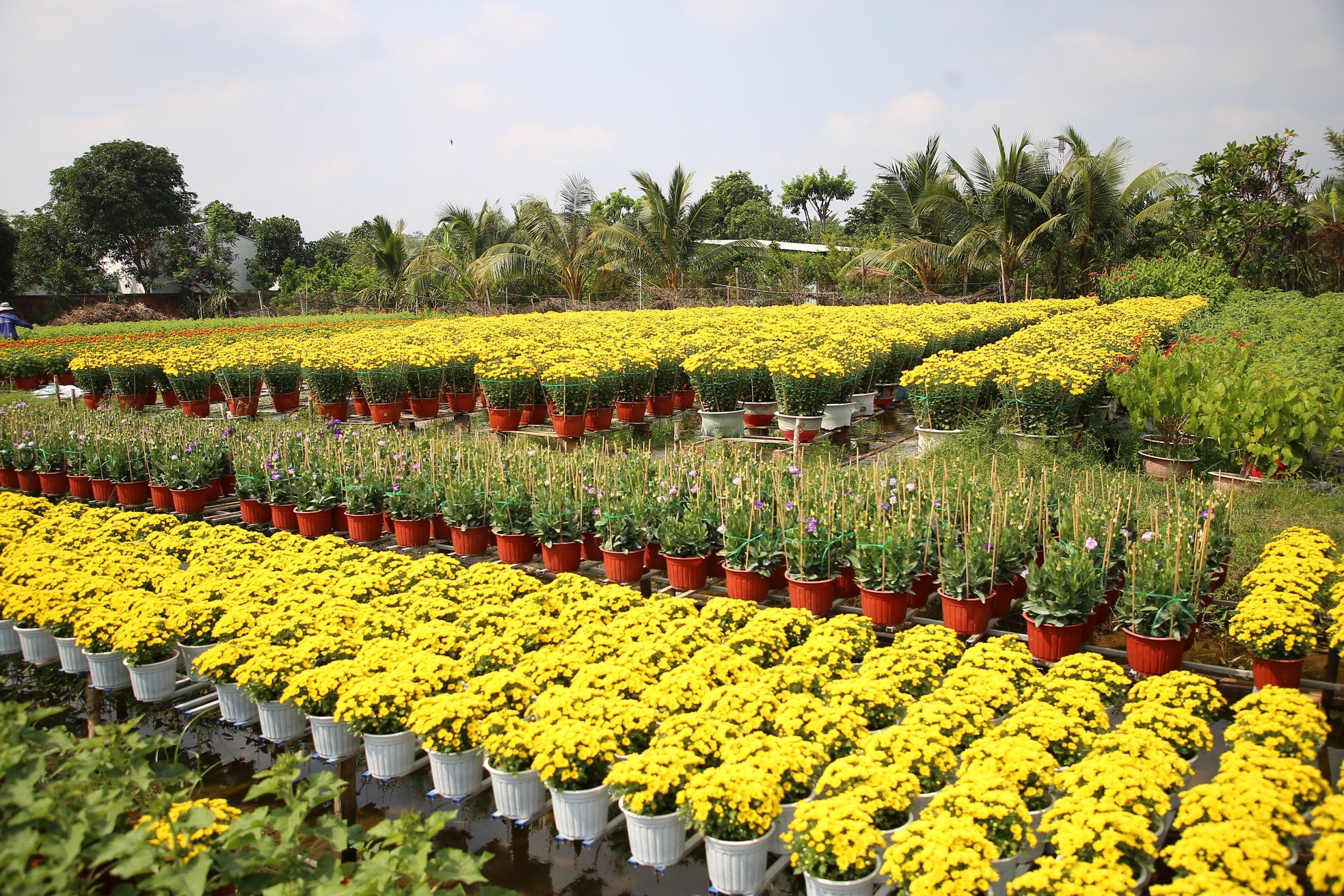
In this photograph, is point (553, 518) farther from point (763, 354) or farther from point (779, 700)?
point (763, 354)

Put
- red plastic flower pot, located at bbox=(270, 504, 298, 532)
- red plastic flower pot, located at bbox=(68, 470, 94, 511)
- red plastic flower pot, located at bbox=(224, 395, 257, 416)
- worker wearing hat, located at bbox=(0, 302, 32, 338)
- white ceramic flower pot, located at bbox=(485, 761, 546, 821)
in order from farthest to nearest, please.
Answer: worker wearing hat, located at bbox=(0, 302, 32, 338)
red plastic flower pot, located at bbox=(224, 395, 257, 416)
red plastic flower pot, located at bbox=(68, 470, 94, 511)
red plastic flower pot, located at bbox=(270, 504, 298, 532)
white ceramic flower pot, located at bbox=(485, 761, 546, 821)

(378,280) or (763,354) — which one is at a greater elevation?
(378,280)

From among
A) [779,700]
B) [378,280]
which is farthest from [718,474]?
[378,280]

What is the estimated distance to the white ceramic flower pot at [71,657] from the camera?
20.7ft

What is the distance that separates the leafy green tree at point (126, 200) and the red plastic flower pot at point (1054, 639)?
179 ft

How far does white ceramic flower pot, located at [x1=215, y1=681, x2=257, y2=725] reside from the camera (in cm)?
557

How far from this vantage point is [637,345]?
15023 mm

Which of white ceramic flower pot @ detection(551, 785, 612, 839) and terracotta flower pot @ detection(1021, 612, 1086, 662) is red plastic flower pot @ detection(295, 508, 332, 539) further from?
terracotta flower pot @ detection(1021, 612, 1086, 662)

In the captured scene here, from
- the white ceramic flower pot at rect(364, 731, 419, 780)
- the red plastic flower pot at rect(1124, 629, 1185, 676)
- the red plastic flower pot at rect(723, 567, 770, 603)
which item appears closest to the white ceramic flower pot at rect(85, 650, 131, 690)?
the white ceramic flower pot at rect(364, 731, 419, 780)

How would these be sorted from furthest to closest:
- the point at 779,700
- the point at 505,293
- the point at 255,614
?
1. the point at 505,293
2. the point at 255,614
3. the point at 779,700

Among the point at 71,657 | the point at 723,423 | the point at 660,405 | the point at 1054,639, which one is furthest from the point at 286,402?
the point at 1054,639

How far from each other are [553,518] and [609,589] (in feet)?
6.30

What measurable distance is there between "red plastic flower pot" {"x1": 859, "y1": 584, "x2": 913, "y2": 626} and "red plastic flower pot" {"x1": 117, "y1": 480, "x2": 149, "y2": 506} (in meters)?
9.50

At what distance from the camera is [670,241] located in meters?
30.6
